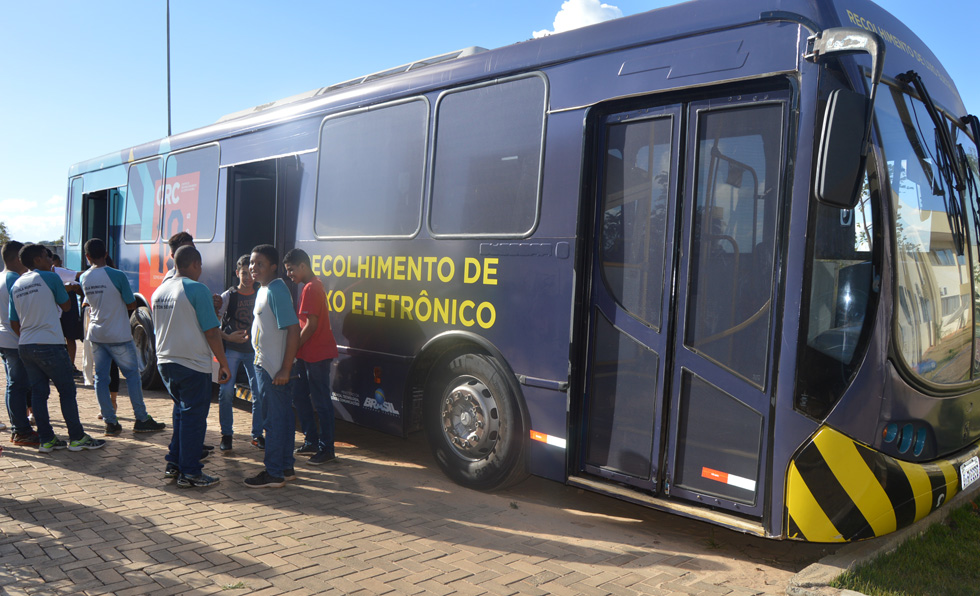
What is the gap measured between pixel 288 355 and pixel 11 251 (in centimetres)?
343

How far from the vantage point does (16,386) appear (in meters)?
6.60

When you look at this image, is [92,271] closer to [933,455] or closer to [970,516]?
[933,455]

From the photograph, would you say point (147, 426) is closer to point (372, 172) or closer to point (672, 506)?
point (372, 172)

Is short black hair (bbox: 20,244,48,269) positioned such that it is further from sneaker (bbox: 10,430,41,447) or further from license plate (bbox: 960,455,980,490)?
license plate (bbox: 960,455,980,490)

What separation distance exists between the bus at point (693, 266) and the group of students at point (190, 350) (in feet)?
1.88

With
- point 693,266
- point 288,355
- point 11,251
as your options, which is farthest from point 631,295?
point 11,251

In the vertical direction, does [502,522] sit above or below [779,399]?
below

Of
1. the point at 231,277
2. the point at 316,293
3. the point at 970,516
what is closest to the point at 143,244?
the point at 231,277

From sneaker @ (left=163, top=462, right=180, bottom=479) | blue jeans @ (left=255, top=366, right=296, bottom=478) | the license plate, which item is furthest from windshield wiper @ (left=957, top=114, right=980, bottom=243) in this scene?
sneaker @ (left=163, top=462, right=180, bottom=479)

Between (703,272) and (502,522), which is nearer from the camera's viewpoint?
(703,272)

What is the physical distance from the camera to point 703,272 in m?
4.38

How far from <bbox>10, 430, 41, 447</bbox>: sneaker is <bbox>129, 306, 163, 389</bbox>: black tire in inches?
109

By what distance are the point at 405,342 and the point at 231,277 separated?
314 cm

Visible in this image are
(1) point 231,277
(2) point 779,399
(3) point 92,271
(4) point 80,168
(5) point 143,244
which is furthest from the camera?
(4) point 80,168
